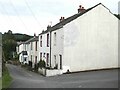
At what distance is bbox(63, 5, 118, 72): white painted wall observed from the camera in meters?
34.3

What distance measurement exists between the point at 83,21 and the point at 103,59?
4.46 meters

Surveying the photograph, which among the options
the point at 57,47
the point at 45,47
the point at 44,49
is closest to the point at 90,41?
the point at 57,47

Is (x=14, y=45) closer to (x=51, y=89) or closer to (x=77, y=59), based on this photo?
(x=77, y=59)

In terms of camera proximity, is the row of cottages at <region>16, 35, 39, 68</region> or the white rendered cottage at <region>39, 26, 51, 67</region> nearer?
the white rendered cottage at <region>39, 26, 51, 67</region>

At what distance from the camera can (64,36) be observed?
34.8 metres

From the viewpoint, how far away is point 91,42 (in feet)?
114

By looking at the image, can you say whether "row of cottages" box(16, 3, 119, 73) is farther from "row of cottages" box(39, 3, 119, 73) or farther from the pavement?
the pavement

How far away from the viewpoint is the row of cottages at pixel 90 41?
34312 millimetres

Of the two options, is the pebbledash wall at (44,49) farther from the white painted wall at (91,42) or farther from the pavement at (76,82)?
the pavement at (76,82)

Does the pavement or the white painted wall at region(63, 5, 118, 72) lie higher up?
the white painted wall at region(63, 5, 118, 72)

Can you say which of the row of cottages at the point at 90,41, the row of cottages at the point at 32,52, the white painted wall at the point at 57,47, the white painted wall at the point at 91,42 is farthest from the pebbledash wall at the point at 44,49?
the white painted wall at the point at 91,42

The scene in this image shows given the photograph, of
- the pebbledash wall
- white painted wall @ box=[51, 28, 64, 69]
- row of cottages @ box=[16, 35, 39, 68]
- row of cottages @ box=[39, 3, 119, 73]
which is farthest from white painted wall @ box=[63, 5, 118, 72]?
row of cottages @ box=[16, 35, 39, 68]

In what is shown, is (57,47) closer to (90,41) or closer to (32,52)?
(90,41)

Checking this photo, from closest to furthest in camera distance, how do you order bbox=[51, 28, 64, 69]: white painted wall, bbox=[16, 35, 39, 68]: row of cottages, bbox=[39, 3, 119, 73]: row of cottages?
bbox=[39, 3, 119, 73]: row of cottages, bbox=[51, 28, 64, 69]: white painted wall, bbox=[16, 35, 39, 68]: row of cottages
